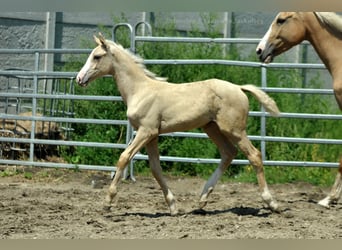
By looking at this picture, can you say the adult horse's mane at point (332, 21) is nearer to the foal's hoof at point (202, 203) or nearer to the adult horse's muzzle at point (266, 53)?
the adult horse's muzzle at point (266, 53)

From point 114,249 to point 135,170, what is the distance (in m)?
7.36

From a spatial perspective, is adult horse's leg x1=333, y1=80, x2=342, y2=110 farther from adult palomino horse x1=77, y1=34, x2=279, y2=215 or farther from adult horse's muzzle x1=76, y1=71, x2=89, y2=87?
adult horse's muzzle x1=76, y1=71, x2=89, y2=87


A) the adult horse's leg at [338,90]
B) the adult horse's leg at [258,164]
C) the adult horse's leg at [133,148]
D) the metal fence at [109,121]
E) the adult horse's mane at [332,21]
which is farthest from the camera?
the metal fence at [109,121]

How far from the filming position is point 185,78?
376 inches

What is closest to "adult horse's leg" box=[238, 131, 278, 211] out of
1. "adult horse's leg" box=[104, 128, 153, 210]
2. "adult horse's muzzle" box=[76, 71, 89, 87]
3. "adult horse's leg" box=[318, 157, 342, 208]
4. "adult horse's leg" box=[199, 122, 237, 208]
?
"adult horse's leg" box=[199, 122, 237, 208]

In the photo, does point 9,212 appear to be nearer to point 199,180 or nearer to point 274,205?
point 274,205

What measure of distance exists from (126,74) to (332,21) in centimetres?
216

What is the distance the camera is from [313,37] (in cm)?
655

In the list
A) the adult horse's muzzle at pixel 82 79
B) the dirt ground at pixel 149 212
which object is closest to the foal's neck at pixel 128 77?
the adult horse's muzzle at pixel 82 79

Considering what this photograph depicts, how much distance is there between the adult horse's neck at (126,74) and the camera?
6012 millimetres

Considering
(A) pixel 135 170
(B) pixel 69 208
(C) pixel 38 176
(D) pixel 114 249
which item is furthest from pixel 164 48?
(D) pixel 114 249

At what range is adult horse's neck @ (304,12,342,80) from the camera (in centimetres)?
644

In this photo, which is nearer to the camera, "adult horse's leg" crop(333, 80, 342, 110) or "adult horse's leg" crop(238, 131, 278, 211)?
"adult horse's leg" crop(238, 131, 278, 211)

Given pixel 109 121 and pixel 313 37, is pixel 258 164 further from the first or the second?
pixel 109 121
